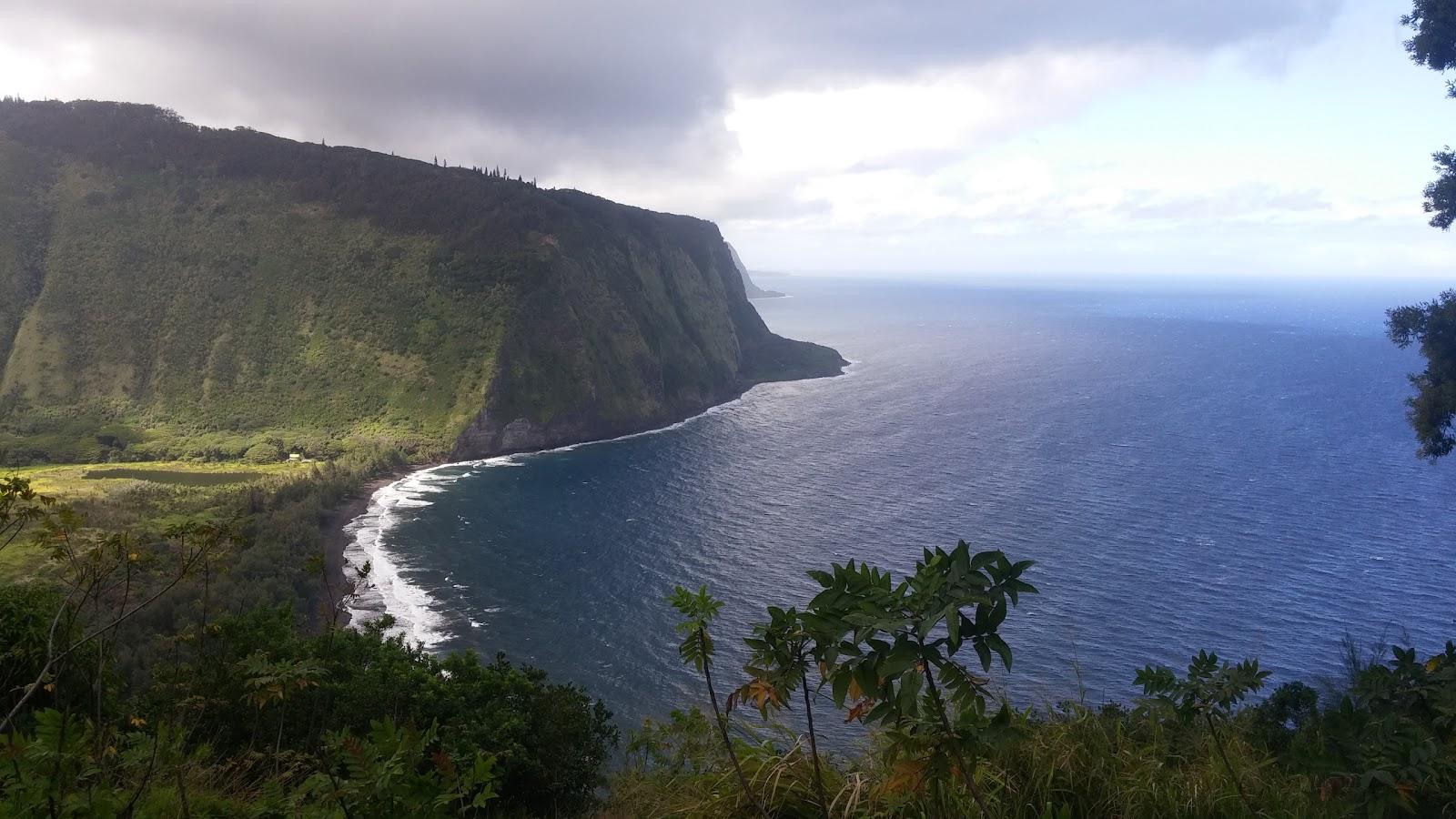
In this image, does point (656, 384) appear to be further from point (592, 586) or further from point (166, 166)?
point (166, 166)

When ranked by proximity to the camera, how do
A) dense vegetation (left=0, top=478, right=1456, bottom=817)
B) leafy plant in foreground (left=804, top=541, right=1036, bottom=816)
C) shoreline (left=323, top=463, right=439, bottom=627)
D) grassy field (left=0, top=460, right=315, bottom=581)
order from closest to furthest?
leafy plant in foreground (left=804, top=541, right=1036, bottom=816) < dense vegetation (left=0, top=478, right=1456, bottom=817) < grassy field (left=0, top=460, right=315, bottom=581) < shoreline (left=323, top=463, right=439, bottom=627)

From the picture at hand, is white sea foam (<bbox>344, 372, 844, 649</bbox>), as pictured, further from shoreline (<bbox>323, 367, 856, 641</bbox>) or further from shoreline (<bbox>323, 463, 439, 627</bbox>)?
shoreline (<bbox>323, 463, 439, 627</bbox>)

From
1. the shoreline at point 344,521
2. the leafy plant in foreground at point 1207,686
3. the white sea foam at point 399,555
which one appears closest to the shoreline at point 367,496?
the shoreline at point 344,521

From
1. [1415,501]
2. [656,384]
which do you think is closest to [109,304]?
[656,384]

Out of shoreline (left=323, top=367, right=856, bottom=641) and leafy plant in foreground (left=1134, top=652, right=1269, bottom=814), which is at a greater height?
leafy plant in foreground (left=1134, top=652, right=1269, bottom=814)

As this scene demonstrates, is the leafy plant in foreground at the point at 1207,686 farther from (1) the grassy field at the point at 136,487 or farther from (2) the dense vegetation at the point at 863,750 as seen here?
(1) the grassy field at the point at 136,487

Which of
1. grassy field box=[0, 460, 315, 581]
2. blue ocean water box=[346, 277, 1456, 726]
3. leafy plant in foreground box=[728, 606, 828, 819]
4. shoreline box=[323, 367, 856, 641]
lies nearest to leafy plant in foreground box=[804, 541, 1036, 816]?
leafy plant in foreground box=[728, 606, 828, 819]

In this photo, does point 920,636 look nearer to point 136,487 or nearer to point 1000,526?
point 1000,526

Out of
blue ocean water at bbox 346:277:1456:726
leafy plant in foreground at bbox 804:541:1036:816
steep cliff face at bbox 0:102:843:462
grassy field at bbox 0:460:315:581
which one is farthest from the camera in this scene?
steep cliff face at bbox 0:102:843:462
